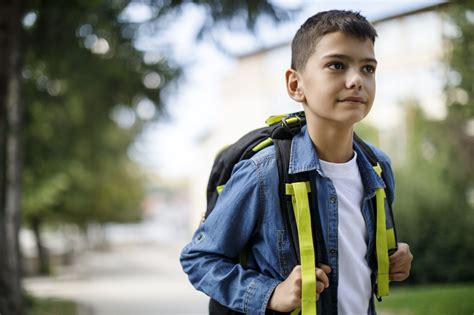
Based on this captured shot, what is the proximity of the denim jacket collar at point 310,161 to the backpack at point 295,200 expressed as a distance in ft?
0.07

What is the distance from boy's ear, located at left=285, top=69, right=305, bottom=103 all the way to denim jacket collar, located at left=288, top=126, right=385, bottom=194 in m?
0.11

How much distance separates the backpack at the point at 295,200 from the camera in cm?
195

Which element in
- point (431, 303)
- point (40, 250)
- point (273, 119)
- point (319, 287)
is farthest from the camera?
point (40, 250)

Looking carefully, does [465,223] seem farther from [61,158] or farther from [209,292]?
[209,292]

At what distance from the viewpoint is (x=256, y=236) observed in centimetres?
208

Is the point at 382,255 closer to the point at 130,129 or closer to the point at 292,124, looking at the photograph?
the point at 292,124

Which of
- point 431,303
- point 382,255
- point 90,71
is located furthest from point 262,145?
point 431,303

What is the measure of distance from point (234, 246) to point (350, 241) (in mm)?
347

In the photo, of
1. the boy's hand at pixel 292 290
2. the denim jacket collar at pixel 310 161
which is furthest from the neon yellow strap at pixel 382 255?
the boy's hand at pixel 292 290

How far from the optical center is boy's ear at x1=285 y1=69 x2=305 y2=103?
2127 millimetres

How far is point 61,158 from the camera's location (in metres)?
15.6

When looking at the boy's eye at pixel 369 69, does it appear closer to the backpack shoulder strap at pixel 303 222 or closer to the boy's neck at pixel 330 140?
the boy's neck at pixel 330 140

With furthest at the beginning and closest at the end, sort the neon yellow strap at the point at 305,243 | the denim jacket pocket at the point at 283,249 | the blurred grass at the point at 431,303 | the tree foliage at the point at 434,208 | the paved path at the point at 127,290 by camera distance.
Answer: the tree foliage at the point at 434,208 < the paved path at the point at 127,290 < the blurred grass at the point at 431,303 < the denim jacket pocket at the point at 283,249 < the neon yellow strap at the point at 305,243

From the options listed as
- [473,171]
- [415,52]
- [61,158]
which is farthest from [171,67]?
[415,52]
